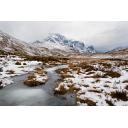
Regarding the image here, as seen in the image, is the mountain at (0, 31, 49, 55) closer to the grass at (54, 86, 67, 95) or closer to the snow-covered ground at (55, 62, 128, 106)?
the snow-covered ground at (55, 62, 128, 106)

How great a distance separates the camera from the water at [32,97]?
Result: 12.4m

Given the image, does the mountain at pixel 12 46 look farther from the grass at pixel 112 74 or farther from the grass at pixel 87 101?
the grass at pixel 87 101

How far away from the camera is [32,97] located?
528 inches

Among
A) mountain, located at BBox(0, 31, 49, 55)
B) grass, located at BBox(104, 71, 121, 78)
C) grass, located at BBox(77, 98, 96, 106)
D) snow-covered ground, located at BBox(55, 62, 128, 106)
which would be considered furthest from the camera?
mountain, located at BBox(0, 31, 49, 55)

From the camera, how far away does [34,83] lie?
1639 cm

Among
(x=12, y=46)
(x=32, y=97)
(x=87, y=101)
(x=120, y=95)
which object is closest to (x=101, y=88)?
(x=120, y=95)

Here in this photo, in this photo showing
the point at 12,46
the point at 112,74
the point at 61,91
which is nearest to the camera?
the point at 61,91

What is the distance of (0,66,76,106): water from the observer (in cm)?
1243

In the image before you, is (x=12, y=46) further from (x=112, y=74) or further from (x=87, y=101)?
(x=87, y=101)

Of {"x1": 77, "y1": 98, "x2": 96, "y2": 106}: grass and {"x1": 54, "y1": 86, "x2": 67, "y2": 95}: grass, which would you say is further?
{"x1": 54, "y1": 86, "x2": 67, "y2": 95}: grass

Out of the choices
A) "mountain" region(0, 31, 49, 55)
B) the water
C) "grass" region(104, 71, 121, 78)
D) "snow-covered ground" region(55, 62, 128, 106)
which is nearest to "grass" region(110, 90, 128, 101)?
"snow-covered ground" region(55, 62, 128, 106)

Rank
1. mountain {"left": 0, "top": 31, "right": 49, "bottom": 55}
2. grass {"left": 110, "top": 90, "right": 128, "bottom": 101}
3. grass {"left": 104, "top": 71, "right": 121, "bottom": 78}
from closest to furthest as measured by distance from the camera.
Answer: grass {"left": 110, "top": 90, "right": 128, "bottom": 101} < grass {"left": 104, "top": 71, "right": 121, "bottom": 78} < mountain {"left": 0, "top": 31, "right": 49, "bottom": 55}
